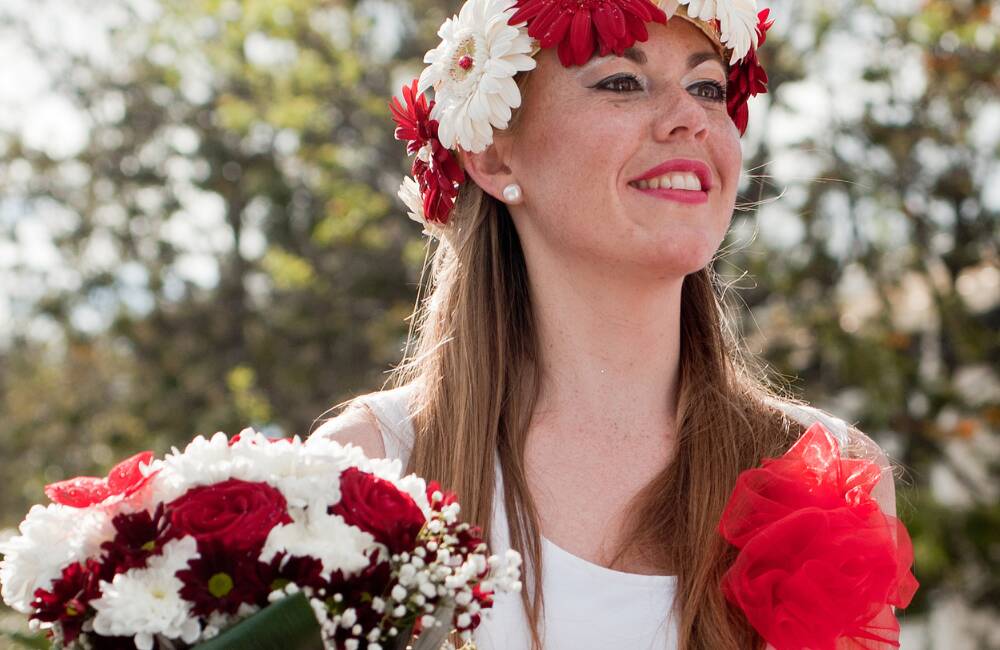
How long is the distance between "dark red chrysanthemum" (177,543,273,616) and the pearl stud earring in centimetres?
158

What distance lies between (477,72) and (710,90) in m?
0.57

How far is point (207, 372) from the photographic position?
42.8 feet

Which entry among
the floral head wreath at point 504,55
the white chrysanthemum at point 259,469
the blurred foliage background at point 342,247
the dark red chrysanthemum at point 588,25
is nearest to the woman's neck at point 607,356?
the floral head wreath at point 504,55

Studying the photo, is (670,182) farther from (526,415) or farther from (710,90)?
(526,415)

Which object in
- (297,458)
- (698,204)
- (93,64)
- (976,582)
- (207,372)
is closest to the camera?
(297,458)

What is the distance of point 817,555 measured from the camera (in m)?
2.81

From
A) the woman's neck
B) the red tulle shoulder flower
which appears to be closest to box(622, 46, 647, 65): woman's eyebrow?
the woman's neck

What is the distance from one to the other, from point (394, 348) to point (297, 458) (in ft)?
31.7

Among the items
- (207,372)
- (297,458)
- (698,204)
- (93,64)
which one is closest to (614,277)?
(698,204)

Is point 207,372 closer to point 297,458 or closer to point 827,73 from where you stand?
point 827,73

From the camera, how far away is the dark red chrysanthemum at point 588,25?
10.2 ft

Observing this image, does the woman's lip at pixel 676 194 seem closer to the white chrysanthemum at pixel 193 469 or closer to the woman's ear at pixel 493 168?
the woman's ear at pixel 493 168

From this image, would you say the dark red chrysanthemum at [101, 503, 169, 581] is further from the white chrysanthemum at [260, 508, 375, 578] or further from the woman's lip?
the woman's lip

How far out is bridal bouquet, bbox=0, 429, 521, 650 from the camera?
191 cm
